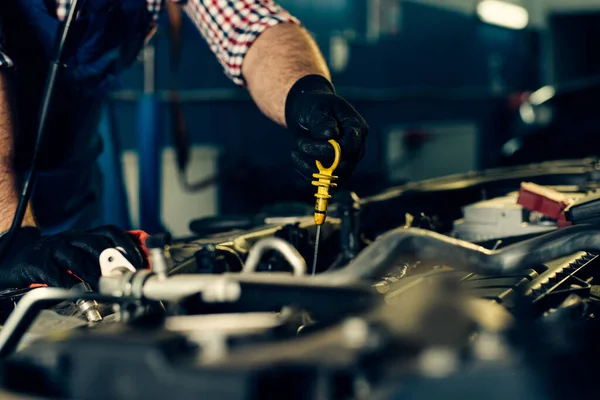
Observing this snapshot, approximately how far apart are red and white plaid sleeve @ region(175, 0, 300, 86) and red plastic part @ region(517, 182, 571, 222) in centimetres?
68

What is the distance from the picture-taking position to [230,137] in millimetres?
4438

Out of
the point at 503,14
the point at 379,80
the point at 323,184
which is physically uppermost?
the point at 503,14

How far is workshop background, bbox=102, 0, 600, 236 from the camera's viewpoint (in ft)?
12.0

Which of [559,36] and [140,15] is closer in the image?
[140,15]

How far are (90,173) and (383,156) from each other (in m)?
3.80

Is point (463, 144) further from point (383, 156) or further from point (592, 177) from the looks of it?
point (592, 177)

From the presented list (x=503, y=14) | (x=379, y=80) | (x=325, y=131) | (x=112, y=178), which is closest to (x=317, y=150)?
(x=325, y=131)

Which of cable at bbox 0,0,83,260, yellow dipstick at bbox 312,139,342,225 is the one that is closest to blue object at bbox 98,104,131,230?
cable at bbox 0,0,83,260

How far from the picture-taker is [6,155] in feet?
4.73

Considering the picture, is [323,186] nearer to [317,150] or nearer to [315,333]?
[317,150]

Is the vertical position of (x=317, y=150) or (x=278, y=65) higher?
(x=278, y=65)

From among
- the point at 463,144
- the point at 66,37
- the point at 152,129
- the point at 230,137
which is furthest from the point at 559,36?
the point at 66,37

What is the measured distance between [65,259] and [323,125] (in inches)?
18.7

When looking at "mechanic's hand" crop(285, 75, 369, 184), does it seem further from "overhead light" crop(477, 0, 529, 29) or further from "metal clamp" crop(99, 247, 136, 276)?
"overhead light" crop(477, 0, 529, 29)
